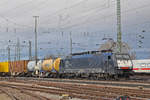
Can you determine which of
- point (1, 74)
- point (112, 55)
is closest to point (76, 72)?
point (112, 55)

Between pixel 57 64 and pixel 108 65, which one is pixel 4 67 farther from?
pixel 108 65

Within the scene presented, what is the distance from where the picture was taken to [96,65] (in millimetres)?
30828

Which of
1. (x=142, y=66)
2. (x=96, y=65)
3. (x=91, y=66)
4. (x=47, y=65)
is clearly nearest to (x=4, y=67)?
(x=47, y=65)

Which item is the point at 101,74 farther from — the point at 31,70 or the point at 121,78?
the point at 31,70

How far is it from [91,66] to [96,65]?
1.04m

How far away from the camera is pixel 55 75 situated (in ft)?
134

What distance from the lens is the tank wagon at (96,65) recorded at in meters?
28.3

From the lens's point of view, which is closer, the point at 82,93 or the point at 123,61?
the point at 82,93

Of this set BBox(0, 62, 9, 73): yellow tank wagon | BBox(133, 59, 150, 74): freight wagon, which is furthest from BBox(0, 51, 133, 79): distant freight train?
BBox(0, 62, 9, 73): yellow tank wagon

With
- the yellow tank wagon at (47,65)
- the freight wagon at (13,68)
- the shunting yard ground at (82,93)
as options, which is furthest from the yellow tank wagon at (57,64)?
the shunting yard ground at (82,93)

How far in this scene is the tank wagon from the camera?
2834 cm

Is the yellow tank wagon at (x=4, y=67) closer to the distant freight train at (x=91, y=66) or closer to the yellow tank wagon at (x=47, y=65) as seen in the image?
the yellow tank wagon at (x=47, y=65)

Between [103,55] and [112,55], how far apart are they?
1596 millimetres

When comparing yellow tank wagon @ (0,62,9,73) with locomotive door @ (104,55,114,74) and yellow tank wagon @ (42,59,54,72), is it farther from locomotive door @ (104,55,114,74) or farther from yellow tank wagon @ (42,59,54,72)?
locomotive door @ (104,55,114,74)
